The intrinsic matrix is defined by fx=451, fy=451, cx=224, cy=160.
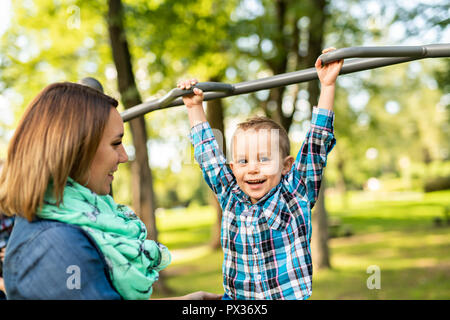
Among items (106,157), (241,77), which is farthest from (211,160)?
(241,77)

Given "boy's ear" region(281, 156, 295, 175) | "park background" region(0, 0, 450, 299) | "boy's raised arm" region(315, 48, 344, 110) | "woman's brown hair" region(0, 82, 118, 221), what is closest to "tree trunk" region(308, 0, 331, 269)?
"park background" region(0, 0, 450, 299)

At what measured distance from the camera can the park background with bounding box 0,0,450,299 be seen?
752 centimetres

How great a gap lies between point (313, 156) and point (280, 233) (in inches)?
14.4

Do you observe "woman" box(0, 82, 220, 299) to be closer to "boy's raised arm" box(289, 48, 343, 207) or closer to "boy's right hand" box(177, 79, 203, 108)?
"boy's right hand" box(177, 79, 203, 108)

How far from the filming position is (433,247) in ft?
42.3

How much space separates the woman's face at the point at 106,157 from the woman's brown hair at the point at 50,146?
0.03m

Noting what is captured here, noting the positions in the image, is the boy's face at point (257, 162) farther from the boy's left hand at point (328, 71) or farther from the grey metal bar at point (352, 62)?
the boy's left hand at point (328, 71)

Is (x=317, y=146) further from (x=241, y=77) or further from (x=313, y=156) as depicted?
(x=241, y=77)

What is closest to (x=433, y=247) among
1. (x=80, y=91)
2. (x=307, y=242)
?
(x=307, y=242)

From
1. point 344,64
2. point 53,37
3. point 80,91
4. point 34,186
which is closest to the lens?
point 34,186

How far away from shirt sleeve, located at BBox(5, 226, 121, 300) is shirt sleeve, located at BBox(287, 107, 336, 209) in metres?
1.05

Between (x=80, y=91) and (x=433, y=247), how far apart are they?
1345 cm

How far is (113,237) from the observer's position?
1.36 metres

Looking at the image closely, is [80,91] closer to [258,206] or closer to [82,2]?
[258,206]
